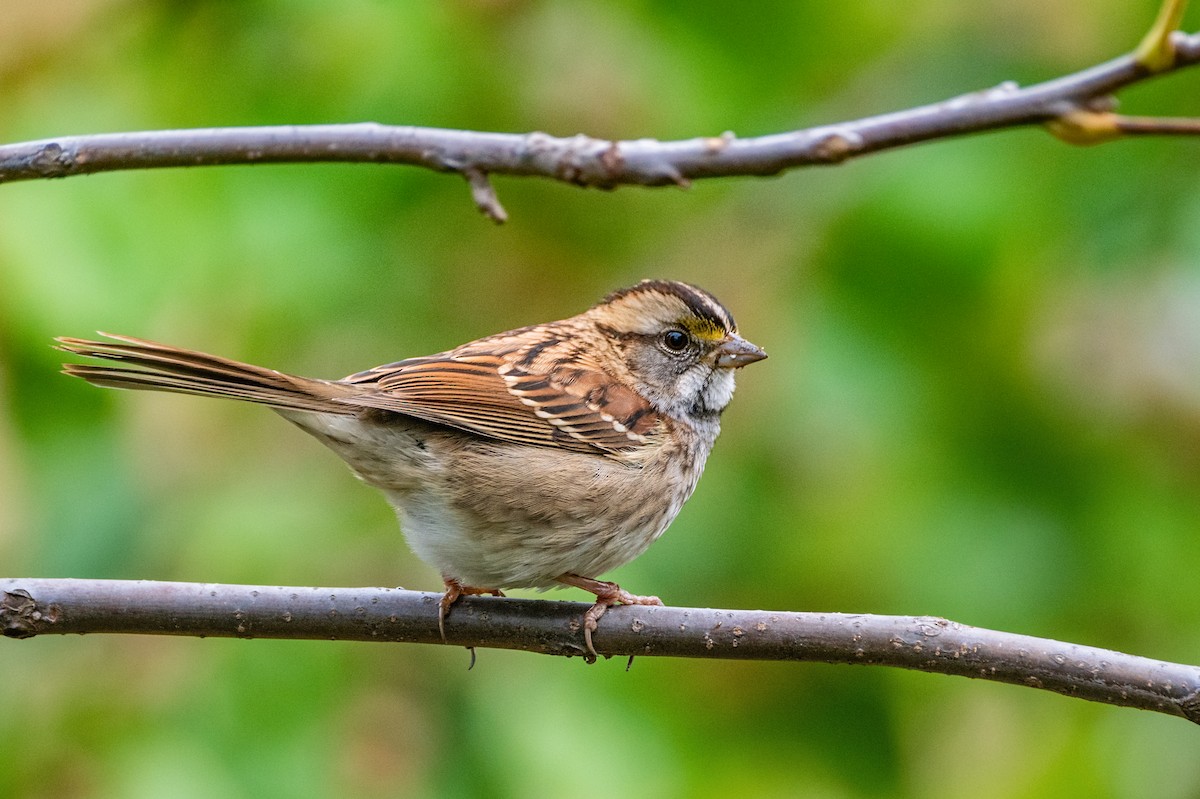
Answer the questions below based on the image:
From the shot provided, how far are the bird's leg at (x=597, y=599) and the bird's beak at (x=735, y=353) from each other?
883mm

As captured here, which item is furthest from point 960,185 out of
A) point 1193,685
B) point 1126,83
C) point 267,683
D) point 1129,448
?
point 267,683

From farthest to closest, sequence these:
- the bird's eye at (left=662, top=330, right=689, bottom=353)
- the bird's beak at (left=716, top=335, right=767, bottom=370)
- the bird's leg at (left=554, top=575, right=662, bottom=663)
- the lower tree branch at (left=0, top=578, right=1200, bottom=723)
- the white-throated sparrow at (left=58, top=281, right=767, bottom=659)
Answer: the bird's eye at (left=662, top=330, right=689, bottom=353) < the bird's beak at (left=716, top=335, right=767, bottom=370) < the white-throated sparrow at (left=58, top=281, right=767, bottom=659) < the bird's leg at (left=554, top=575, right=662, bottom=663) < the lower tree branch at (left=0, top=578, right=1200, bottom=723)

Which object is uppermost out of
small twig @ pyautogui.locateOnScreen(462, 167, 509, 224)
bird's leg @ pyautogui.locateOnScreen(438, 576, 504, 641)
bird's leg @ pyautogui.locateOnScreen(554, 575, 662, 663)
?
small twig @ pyautogui.locateOnScreen(462, 167, 509, 224)

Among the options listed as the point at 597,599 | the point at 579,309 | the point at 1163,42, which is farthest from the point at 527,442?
the point at 1163,42

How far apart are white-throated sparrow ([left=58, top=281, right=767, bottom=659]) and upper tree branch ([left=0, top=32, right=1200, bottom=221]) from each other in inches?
27.2

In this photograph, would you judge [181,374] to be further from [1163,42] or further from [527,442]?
[1163,42]

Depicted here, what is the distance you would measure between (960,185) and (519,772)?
218 cm

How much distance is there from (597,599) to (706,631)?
0.57 metres

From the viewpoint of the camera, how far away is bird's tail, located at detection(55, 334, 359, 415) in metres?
2.73

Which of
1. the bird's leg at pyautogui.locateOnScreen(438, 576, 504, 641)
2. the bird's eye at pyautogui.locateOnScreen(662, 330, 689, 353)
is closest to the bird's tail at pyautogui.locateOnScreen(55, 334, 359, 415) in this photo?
the bird's leg at pyautogui.locateOnScreen(438, 576, 504, 641)

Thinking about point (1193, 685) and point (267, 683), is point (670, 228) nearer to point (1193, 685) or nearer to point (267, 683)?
point (267, 683)

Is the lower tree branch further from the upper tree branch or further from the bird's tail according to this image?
the upper tree branch

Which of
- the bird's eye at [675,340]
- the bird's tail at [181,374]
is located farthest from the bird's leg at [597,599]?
the bird's eye at [675,340]

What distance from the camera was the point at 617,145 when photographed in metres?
2.65
